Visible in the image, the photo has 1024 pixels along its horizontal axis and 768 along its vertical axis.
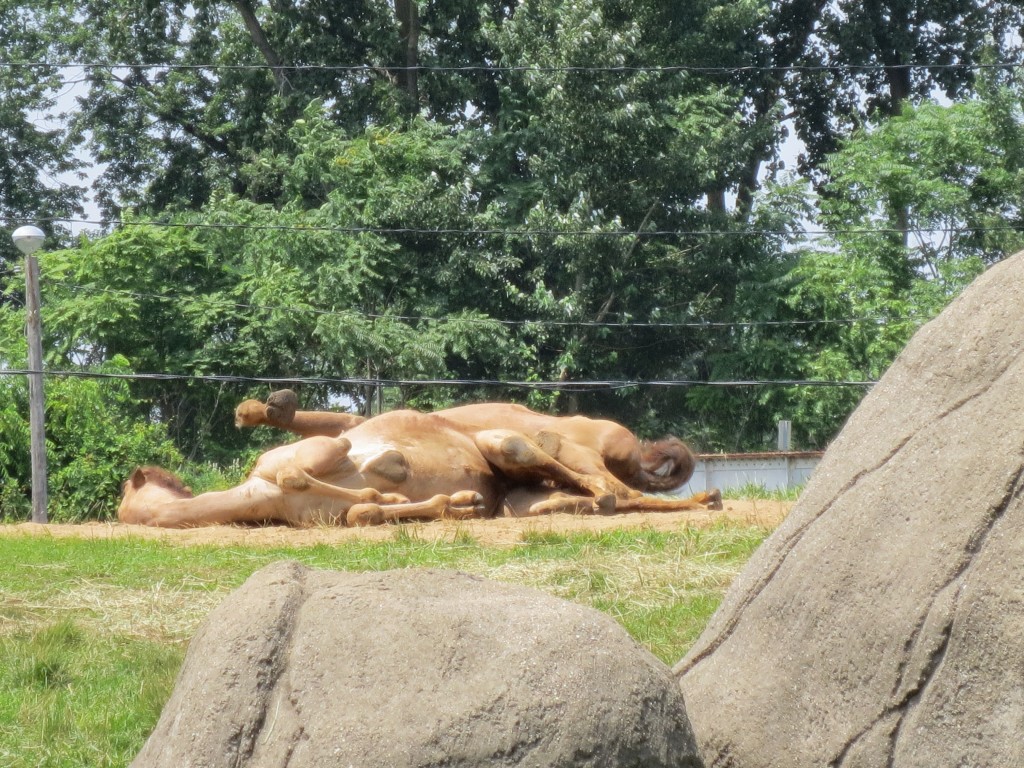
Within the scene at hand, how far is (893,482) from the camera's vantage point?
3953 mm

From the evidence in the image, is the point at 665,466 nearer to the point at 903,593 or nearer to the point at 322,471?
the point at 322,471

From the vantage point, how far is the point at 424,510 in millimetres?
11055

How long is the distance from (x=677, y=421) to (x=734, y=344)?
1.84m

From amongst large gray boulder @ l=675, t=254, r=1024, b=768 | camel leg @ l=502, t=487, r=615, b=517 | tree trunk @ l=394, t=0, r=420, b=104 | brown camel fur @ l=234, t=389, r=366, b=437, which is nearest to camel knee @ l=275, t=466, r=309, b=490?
brown camel fur @ l=234, t=389, r=366, b=437

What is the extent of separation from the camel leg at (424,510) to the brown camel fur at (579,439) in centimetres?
91

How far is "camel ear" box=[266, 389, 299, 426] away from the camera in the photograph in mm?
11945

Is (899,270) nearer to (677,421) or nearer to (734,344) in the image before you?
(734,344)

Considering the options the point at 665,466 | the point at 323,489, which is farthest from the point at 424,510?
the point at 665,466

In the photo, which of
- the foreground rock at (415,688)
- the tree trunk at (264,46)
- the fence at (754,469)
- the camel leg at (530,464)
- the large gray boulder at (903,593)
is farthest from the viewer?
the tree trunk at (264,46)

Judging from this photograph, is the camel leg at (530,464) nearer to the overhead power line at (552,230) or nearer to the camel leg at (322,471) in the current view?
the camel leg at (322,471)

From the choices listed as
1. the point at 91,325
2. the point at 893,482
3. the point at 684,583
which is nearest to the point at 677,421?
the point at 91,325

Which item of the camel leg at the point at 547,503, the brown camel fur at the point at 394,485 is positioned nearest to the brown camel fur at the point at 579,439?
the brown camel fur at the point at 394,485

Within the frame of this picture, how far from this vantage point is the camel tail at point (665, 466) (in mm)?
12859

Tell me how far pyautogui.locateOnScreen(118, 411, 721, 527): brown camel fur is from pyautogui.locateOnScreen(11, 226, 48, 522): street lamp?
2.84m
